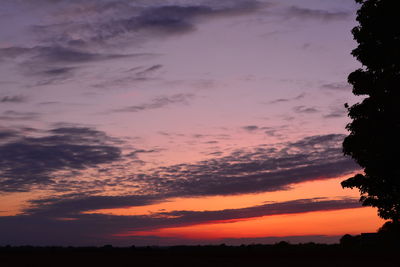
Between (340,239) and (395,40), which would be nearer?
(395,40)

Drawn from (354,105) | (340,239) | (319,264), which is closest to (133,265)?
(319,264)

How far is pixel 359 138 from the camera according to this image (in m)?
24.9

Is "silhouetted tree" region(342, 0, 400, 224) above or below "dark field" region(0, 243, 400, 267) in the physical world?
above

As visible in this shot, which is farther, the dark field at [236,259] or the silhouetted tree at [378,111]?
the dark field at [236,259]

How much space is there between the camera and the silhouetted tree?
2441cm

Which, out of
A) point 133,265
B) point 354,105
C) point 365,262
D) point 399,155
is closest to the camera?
point 399,155

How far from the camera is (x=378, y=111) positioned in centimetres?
2502

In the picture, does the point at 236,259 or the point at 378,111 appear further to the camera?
the point at 236,259

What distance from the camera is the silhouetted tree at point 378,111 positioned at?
24.4 metres

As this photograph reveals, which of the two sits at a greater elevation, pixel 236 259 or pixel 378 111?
pixel 378 111

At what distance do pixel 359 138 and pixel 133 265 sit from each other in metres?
16.4

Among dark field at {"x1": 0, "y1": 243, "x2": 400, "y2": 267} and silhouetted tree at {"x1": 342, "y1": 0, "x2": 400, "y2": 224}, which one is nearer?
silhouetted tree at {"x1": 342, "y1": 0, "x2": 400, "y2": 224}

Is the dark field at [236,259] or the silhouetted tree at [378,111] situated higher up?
the silhouetted tree at [378,111]

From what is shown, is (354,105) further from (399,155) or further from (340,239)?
(340,239)
